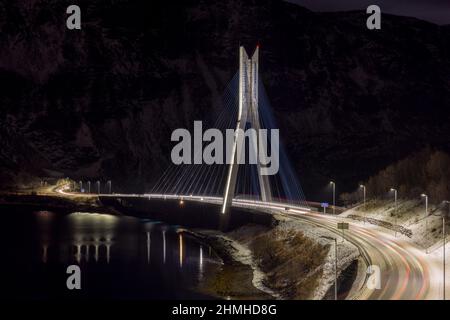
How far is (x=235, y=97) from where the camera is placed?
182 m

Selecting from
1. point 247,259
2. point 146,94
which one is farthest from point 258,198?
point 146,94

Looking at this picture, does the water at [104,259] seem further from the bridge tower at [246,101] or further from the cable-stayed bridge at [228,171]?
the cable-stayed bridge at [228,171]

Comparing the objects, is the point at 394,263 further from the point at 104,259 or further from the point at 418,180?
the point at 418,180

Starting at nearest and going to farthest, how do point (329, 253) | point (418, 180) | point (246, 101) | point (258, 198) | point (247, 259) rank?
1. point (329, 253)
2. point (247, 259)
3. point (246, 101)
4. point (418, 180)
5. point (258, 198)

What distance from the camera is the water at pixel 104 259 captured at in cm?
5431

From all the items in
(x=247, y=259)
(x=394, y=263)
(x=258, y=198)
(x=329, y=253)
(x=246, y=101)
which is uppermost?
(x=246, y=101)

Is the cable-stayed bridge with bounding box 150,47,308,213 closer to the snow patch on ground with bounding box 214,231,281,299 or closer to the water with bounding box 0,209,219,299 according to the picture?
the water with bounding box 0,209,219,299

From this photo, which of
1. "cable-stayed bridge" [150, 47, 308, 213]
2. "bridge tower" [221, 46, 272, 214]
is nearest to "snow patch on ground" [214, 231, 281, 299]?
"bridge tower" [221, 46, 272, 214]

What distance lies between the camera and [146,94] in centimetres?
18338

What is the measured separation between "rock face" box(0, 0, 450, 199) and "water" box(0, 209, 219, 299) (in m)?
66.2

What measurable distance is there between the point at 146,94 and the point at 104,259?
387 feet

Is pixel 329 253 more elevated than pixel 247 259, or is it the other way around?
pixel 329 253

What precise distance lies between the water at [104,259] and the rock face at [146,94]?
66.2 meters

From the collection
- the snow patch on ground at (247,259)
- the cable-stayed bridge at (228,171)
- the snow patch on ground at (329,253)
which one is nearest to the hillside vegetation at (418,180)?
the snow patch on ground at (329,253)
